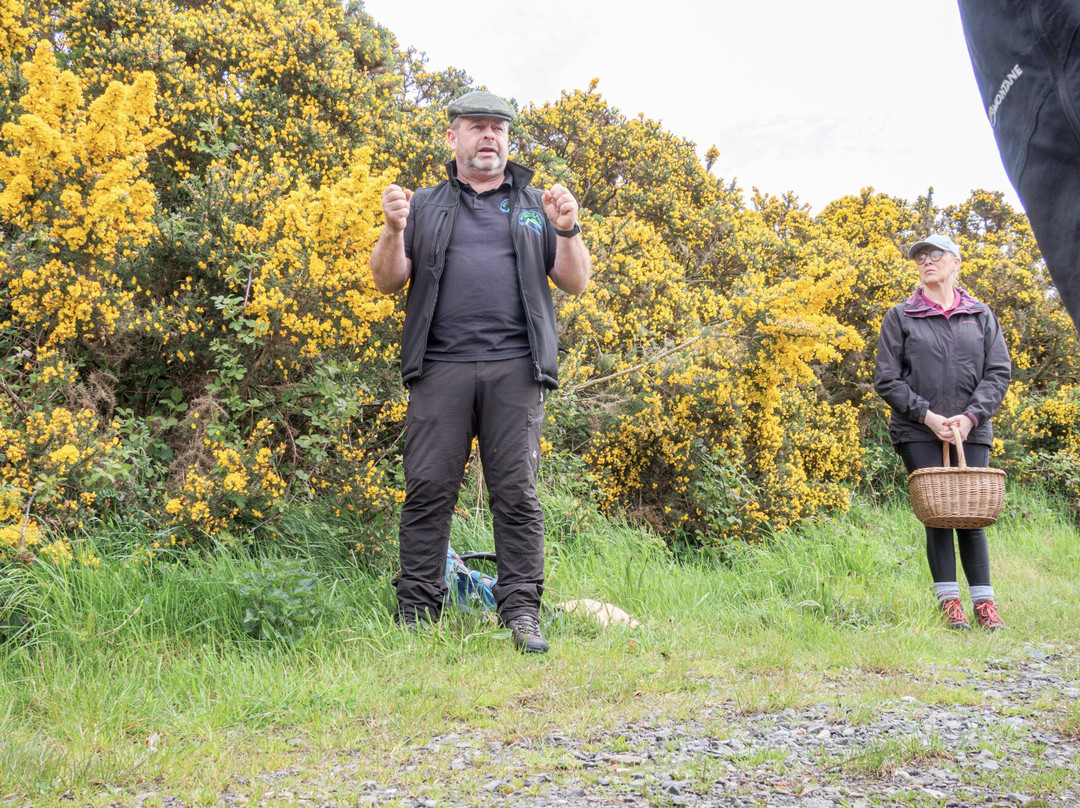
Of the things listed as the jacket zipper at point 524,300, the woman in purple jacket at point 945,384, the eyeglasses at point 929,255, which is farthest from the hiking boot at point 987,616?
the jacket zipper at point 524,300

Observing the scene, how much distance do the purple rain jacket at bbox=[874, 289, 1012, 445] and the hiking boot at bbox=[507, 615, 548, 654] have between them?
235 centimetres

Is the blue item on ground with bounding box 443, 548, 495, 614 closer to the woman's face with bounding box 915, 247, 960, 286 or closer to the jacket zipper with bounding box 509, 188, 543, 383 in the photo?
the jacket zipper with bounding box 509, 188, 543, 383

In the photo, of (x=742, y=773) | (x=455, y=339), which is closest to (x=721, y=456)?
(x=455, y=339)

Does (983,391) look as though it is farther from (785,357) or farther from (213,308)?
(213,308)

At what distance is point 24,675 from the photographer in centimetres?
314

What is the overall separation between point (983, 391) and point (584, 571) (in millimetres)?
2333

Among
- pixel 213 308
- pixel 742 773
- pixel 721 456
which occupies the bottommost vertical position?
pixel 742 773

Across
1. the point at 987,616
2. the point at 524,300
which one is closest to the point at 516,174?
the point at 524,300

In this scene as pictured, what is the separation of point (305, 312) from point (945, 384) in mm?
3436

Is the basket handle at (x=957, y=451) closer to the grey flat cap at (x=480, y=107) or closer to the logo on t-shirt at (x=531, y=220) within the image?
the logo on t-shirt at (x=531, y=220)

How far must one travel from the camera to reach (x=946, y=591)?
14.6ft

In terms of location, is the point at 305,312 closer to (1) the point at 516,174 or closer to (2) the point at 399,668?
(1) the point at 516,174

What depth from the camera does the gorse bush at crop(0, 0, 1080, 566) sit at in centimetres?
420

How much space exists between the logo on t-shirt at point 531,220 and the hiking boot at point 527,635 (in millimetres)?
1702
